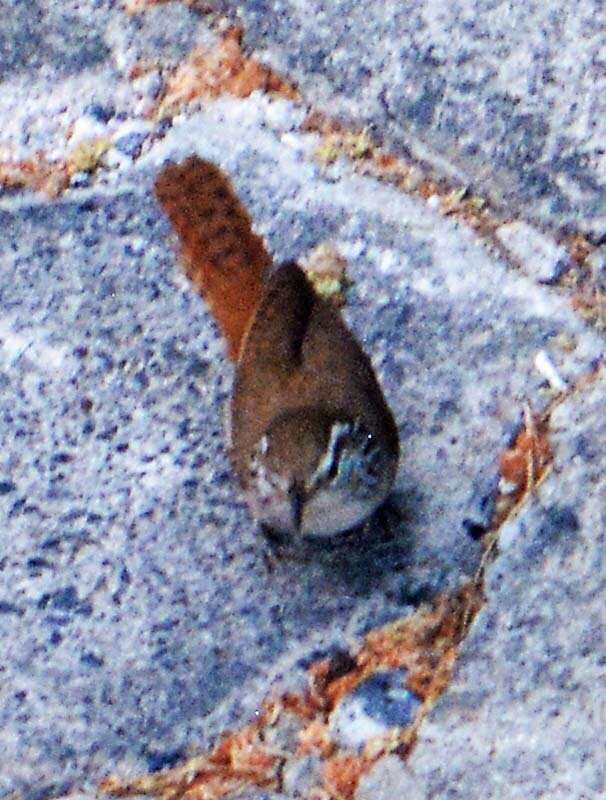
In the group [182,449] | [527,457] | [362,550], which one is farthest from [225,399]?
[527,457]

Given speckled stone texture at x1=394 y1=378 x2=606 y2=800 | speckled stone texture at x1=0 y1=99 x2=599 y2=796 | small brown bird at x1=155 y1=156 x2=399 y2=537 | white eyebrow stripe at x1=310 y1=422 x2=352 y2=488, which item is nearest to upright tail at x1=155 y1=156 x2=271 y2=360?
small brown bird at x1=155 y1=156 x2=399 y2=537

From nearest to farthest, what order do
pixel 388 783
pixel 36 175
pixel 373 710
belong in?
pixel 388 783, pixel 373 710, pixel 36 175

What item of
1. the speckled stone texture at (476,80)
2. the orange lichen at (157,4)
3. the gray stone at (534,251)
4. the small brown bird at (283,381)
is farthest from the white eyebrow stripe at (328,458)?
the orange lichen at (157,4)

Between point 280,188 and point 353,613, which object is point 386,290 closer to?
point 280,188

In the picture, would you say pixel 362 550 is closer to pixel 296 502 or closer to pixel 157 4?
pixel 296 502

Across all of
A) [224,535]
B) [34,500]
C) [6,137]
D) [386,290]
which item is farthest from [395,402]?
[6,137]

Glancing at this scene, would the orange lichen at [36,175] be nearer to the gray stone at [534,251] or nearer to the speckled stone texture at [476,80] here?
the speckled stone texture at [476,80]
